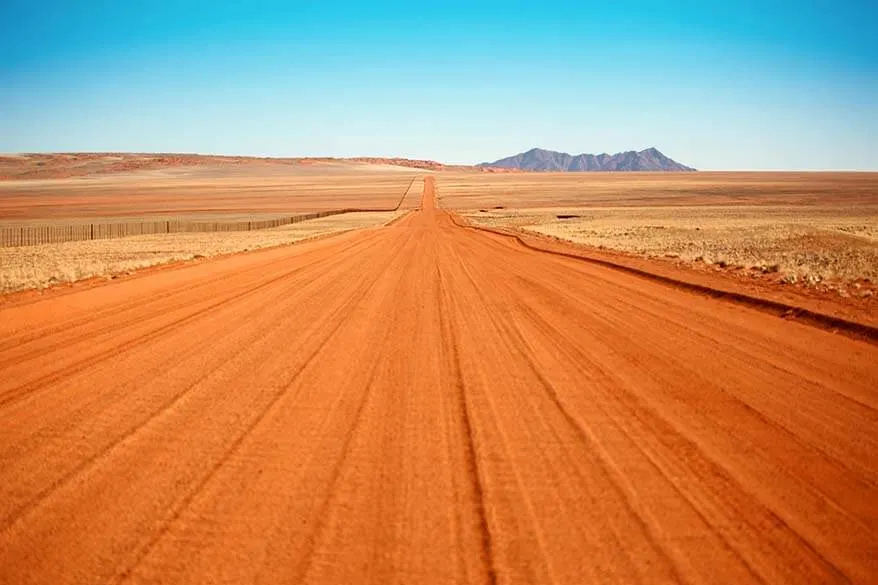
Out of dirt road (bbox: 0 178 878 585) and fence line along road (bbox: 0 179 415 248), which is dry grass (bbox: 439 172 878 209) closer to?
fence line along road (bbox: 0 179 415 248)

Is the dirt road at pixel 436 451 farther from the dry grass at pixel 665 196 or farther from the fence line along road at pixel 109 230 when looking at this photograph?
the dry grass at pixel 665 196

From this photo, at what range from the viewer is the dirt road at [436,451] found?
390 cm

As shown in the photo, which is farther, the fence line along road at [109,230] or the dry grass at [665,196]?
the dry grass at [665,196]

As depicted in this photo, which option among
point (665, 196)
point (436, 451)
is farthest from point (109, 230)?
point (665, 196)

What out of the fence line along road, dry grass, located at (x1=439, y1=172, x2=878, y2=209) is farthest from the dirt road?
dry grass, located at (x1=439, y1=172, x2=878, y2=209)

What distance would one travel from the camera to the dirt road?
12.8ft

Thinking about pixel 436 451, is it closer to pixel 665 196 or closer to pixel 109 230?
pixel 109 230

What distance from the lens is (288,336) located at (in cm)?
988

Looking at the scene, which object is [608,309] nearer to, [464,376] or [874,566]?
[464,376]

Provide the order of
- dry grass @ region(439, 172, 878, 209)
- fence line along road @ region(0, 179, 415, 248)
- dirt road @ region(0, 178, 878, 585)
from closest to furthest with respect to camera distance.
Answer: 1. dirt road @ region(0, 178, 878, 585)
2. fence line along road @ region(0, 179, 415, 248)
3. dry grass @ region(439, 172, 878, 209)

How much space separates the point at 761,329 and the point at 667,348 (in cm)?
228

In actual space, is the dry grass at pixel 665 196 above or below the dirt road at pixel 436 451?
above

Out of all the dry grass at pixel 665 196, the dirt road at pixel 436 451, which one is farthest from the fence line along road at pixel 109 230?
the dirt road at pixel 436 451

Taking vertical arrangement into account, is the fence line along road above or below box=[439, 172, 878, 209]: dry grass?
below
